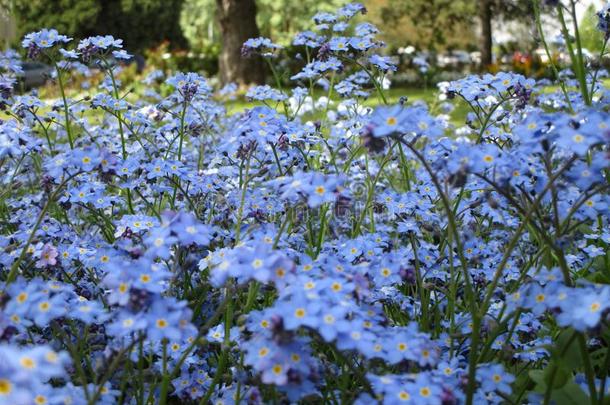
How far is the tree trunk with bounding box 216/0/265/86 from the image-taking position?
13.5 meters

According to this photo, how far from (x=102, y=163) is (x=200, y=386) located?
691 millimetres

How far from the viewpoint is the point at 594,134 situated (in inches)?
61.9

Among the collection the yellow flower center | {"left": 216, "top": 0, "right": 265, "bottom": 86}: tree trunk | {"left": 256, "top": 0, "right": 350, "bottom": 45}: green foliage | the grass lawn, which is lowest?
the yellow flower center

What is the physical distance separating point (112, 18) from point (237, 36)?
16163mm

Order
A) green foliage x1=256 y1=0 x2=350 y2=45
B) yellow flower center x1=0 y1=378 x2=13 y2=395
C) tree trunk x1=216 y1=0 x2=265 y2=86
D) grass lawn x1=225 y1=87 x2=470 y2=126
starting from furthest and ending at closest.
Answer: green foliage x1=256 y1=0 x2=350 y2=45 < tree trunk x1=216 y1=0 x2=265 y2=86 < grass lawn x1=225 y1=87 x2=470 y2=126 < yellow flower center x1=0 y1=378 x2=13 y2=395

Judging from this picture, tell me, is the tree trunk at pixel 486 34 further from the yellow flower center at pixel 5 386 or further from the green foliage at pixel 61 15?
the yellow flower center at pixel 5 386

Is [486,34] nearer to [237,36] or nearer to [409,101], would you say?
[237,36]

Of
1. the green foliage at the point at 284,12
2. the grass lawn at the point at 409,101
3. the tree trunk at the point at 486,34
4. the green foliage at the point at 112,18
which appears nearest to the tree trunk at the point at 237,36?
the grass lawn at the point at 409,101

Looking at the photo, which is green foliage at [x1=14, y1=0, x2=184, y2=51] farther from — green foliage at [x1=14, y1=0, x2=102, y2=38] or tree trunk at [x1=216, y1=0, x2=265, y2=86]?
tree trunk at [x1=216, y1=0, x2=265, y2=86]

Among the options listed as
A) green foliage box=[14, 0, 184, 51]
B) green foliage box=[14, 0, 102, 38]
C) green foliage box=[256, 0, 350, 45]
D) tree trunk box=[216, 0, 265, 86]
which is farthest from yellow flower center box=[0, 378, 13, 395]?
green foliage box=[14, 0, 102, 38]

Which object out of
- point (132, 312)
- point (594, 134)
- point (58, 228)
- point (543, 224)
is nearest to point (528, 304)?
point (543, 224)

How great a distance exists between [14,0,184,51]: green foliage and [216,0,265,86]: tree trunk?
13922 mm

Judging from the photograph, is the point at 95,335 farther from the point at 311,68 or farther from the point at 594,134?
the point at 311,68

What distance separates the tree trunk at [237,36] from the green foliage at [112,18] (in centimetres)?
1392
